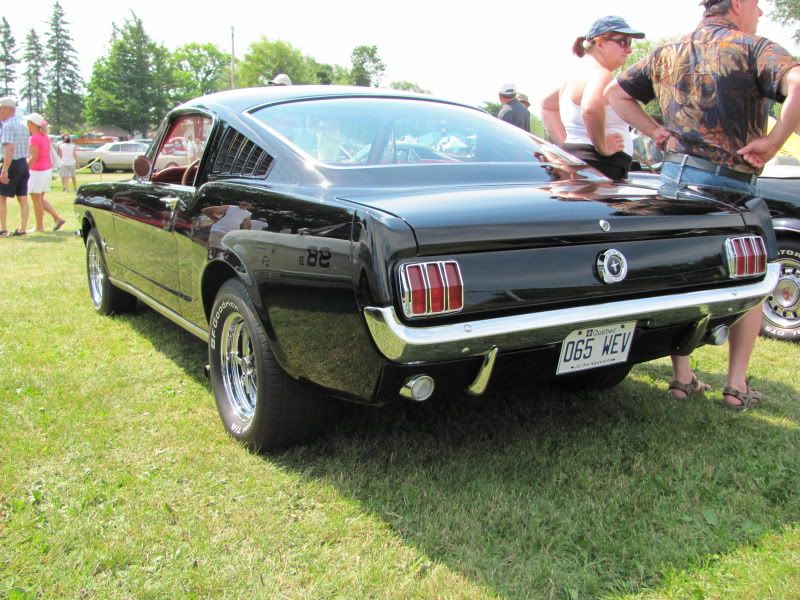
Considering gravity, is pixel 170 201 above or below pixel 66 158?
above

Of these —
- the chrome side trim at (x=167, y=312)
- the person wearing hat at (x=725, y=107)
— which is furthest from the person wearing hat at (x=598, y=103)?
the chrome side trim at (x=167, y=312)

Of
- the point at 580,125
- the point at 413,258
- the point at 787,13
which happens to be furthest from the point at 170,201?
the point at 787,13

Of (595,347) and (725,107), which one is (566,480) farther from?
(725,107)

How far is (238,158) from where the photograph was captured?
3230 millimetres

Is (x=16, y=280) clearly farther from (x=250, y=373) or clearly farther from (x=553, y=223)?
(x=553, y=223)

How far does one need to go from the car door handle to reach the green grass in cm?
95

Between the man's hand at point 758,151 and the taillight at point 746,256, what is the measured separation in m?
0.68

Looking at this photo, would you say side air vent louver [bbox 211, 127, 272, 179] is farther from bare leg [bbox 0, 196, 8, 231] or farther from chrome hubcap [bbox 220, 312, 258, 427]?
bare leg [bbox 0, 196, 8, 231]

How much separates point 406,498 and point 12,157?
9.33 meters

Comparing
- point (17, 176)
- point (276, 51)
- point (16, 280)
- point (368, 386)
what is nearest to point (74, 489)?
point (368, 386)

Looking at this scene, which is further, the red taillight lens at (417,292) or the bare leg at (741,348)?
the bare leg at (741,348)

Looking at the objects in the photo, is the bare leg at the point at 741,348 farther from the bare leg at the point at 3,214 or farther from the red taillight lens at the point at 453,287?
the bare leg at the point at 3,214

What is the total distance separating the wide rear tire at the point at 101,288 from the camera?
5176 millimetres

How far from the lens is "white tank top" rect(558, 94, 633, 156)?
420 cm
